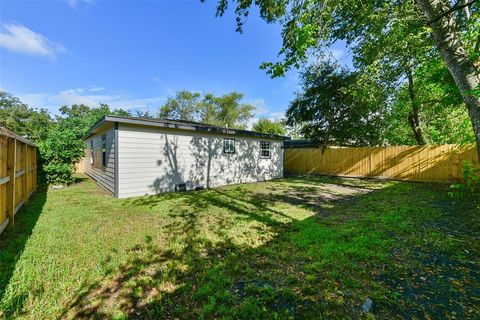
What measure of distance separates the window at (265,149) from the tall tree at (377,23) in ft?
21.3

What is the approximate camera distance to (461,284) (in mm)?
2451

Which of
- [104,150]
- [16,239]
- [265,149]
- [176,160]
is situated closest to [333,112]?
[265,149]

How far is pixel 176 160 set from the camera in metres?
8.59

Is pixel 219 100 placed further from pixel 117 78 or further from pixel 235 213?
pixel 235 213

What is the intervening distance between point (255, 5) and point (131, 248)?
655 cm

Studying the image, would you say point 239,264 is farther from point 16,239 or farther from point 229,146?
point 229,146

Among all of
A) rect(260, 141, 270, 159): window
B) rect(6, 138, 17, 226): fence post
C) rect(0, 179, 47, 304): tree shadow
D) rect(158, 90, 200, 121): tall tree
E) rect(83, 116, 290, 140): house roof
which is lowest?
rect(0, 179, 47, 304): tree shadow

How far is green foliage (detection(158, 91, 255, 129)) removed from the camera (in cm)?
3553

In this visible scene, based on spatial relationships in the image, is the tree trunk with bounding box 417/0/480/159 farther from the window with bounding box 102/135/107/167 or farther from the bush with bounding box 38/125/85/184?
the bush with bounding box 38/125/85/184

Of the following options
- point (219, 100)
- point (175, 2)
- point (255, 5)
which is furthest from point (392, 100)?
point (219, 100)

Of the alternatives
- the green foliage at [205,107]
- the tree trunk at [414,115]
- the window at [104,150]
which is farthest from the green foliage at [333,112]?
the green foliage at [205,107]

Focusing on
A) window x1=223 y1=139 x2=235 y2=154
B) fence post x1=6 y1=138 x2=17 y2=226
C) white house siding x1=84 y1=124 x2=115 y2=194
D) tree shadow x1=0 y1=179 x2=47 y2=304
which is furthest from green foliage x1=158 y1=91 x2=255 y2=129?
fence post x1=6 y1=138 x2=17 y2=226

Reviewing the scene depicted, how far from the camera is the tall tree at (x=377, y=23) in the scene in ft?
9.91

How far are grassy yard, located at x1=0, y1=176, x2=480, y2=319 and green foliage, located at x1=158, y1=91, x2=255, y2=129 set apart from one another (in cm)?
3157
